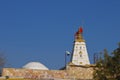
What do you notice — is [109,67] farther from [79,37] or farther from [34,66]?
[79,37]

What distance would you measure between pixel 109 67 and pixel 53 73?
28360 millimetres

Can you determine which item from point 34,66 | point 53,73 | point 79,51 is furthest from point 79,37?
point 53,73

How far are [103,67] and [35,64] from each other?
3412 cm

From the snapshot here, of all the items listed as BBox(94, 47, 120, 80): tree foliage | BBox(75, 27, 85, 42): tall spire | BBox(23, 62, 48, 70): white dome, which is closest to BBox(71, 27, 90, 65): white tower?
BBox(75, 27, 85, 42): tall spire

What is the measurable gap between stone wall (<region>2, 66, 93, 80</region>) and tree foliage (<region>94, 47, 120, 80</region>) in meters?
25.5

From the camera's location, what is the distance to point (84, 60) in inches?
3361

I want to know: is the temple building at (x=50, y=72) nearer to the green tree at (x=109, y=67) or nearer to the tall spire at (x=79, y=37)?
the tall spire at (x=79, y=37)

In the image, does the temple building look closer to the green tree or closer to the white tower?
the white tower

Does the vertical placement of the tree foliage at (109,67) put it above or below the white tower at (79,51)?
below

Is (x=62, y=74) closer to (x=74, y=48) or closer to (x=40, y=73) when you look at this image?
(x=40, y=73)

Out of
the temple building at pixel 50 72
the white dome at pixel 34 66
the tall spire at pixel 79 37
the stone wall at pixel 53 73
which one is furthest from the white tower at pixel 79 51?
the stone wall at pixel 53 73

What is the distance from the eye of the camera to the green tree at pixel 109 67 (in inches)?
1469

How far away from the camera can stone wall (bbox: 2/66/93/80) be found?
207ft

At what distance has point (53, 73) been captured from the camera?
6562 centimetres
